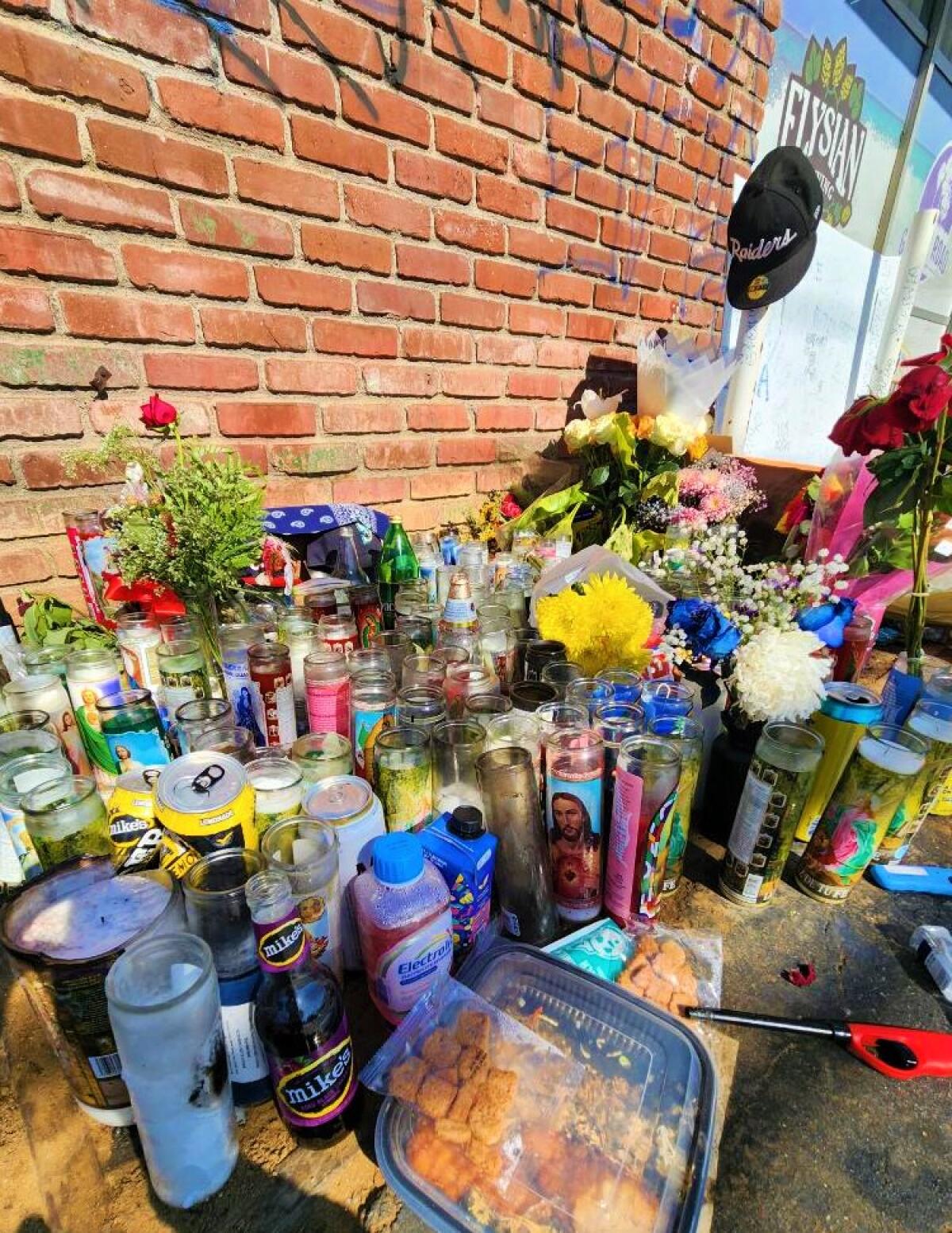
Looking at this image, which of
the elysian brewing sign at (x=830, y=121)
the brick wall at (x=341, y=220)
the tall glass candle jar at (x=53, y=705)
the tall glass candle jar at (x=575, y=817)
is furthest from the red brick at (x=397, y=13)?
the elysian brewing sign at (x=830, y=121)

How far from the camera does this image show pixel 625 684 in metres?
1.21

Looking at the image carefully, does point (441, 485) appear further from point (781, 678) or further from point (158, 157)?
point (781, 678)

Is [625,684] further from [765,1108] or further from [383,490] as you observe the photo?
[383,490]

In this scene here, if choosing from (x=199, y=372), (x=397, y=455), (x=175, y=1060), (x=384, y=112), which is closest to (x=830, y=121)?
(x=384, y=112)

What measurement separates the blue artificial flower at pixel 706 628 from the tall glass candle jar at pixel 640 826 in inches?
12.1

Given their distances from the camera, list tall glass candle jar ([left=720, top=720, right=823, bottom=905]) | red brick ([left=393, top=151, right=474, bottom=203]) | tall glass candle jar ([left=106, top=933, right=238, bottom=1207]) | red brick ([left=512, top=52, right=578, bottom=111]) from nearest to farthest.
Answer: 1. tall glass candle jar ([left=106, top=933, right=238, bottom=1207])
2. tall glass candle jar ([left=720, top=720, right=823, bottom=905])
3. red brick ([left=393, top=151, right=474, bottom=203])
4. red brick ([left=512, top=52, right=578, bottom=111])

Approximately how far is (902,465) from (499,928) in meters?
1.36

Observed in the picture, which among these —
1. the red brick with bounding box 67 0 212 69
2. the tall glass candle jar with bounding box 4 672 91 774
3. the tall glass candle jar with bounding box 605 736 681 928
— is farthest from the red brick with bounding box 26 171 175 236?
the tall glass candle jar with bounding box 605 736 681 928

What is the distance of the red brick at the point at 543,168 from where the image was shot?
207 centimetres

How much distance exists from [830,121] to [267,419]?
4.77m

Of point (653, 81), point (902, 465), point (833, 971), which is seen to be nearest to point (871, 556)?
point (902, 465)

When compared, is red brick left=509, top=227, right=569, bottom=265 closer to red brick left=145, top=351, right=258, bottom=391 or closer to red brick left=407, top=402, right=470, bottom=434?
red brick left=407, top=402, right=470, bottom=434

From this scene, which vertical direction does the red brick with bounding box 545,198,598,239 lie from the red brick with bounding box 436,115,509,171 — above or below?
below

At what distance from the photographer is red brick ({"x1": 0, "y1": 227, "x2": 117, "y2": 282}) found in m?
1.32
